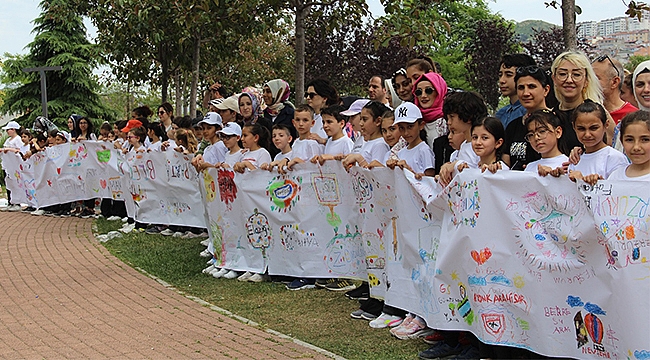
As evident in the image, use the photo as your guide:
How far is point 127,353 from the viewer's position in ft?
22.2

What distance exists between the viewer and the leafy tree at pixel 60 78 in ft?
147

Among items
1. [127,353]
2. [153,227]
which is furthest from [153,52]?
[127,353]

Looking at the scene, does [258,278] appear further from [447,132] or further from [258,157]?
[447,132]

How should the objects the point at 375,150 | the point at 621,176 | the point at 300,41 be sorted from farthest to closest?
the point at 300,41 < the point at 375,150 < the point at 621,176

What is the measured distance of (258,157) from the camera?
10.0 meters

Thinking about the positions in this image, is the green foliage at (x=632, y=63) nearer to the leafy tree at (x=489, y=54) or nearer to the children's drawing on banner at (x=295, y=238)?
the children's drawing on banner at (x=295, y=238)

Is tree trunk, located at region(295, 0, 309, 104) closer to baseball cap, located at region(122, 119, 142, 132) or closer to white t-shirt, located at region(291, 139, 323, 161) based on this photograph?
baseball cap, located at region(122, 119, 142, 132)

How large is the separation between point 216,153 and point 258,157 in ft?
4.22

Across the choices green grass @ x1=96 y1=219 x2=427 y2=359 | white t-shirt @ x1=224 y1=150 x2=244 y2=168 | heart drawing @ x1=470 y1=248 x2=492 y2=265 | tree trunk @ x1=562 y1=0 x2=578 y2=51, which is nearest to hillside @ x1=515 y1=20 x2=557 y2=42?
green grass @ x1=96 y1=219 x2=427 y2=359

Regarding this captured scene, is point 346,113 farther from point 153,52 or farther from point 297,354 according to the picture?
point 153,52

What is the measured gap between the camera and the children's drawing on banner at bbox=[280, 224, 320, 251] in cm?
901

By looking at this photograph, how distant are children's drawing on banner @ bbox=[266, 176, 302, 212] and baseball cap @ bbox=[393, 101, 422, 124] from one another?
82.7 inches

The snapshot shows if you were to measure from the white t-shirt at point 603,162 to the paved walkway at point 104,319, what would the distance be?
2.50 m

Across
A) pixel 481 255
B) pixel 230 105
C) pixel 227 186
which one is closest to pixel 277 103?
pixel 230 105
